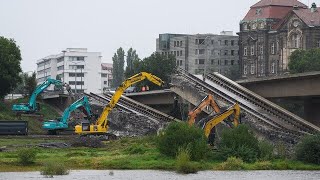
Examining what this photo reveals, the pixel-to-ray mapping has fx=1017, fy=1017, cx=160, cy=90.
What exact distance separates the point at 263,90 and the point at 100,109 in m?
25.9

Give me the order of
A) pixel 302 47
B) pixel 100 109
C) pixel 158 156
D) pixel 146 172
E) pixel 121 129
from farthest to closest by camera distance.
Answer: pixel 302 47
pixel 100 109
pixel 121 129
pixel 158 156
pixel 146 172

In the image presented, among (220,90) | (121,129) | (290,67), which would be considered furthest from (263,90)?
(290,67)

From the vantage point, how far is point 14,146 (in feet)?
280

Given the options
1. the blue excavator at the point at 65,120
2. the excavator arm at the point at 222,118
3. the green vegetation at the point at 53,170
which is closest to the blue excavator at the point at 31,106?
the blue excavator at the point at 65,120

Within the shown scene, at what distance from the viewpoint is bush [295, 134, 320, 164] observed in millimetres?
75331

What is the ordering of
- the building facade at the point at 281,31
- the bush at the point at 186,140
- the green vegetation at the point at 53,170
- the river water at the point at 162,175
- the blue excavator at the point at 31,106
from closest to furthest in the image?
the river water at the point at 162,175
the green vegetation at the point at 53,170
the bush at the point at 186,140
the blue excavator at the point at 31,106
the building facade at the point at 281,31

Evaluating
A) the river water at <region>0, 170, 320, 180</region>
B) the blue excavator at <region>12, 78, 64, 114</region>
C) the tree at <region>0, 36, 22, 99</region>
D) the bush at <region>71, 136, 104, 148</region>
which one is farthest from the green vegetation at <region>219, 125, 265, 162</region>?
the tree at <region>0, 36, 22, 99</region>

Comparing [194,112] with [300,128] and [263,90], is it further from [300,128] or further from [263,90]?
[263,90]

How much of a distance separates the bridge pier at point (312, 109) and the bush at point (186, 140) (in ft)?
110

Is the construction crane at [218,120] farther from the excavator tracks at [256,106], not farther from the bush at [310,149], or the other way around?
the bush at [310,149]

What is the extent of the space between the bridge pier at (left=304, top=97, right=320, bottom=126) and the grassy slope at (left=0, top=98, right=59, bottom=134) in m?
31.1

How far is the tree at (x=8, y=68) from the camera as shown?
14024 centimetres

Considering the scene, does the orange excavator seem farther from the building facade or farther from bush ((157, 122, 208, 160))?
the building facade

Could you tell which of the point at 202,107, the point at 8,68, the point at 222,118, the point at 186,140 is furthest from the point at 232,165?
the point at 8,68
